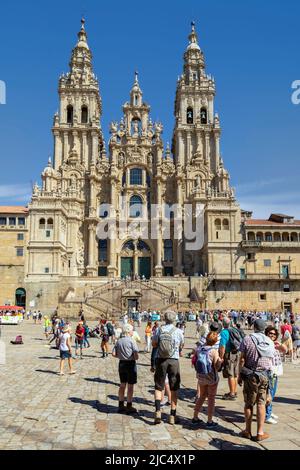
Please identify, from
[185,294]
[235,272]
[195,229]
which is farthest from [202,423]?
[195,229]

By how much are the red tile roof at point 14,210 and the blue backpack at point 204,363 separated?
51.6 meters

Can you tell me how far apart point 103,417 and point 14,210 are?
51832mm

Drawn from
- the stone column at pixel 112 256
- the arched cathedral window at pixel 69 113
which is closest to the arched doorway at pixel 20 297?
the stone column at pixel 112 256

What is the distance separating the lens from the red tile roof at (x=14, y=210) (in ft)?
188

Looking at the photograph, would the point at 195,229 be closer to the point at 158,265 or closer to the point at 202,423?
the point at 158,265

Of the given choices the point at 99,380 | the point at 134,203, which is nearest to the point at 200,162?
the point at 134,203

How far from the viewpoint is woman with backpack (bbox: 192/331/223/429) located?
8.58 m

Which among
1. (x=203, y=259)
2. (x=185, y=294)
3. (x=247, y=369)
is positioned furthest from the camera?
(x=203, y=259)

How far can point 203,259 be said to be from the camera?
199 feet

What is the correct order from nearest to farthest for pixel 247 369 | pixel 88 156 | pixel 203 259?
pixel 247 369 < pixel 203 259 < pixel 88 156

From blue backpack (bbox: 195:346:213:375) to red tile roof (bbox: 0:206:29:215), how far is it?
51.6 metres

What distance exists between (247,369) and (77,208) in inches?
2210

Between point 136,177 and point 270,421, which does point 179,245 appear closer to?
point 136,177

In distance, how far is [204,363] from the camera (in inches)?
344
